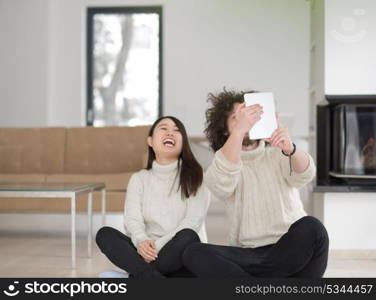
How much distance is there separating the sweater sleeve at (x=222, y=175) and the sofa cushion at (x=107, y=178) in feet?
7.71

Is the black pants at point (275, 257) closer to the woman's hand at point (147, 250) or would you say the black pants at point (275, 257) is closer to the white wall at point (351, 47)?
the woman's hand at point (147, 250)

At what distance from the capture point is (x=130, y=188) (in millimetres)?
2336

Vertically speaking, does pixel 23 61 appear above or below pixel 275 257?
above

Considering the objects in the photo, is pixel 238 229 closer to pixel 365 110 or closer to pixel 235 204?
pixel 235 204

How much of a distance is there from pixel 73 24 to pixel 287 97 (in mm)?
2726

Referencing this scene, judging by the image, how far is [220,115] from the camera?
218cm

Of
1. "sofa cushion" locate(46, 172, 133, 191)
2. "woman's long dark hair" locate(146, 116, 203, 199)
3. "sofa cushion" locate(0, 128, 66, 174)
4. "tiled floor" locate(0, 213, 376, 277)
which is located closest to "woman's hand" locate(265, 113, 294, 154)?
"woman's long dark hair" locate(146, 116, 203, 199)

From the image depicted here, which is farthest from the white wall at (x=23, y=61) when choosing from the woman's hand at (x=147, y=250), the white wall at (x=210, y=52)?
the woman's hand at (x=147, y=250)

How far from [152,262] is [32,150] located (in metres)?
3.04

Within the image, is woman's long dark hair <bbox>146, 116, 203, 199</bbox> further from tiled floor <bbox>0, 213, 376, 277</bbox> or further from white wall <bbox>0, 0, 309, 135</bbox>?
white wall <bbox>0, 0, 309, 135</bbox>

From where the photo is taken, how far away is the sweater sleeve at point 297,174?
1983 millimetres

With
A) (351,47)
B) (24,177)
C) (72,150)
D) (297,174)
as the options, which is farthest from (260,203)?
Result: (72,150)

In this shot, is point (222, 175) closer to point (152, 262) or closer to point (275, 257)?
point (275, 257)

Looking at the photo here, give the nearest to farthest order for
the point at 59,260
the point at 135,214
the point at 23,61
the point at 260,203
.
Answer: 1. the point at 260,203
2. the point at 135,214
3. the point at 59,260
4. the point at 23,61
